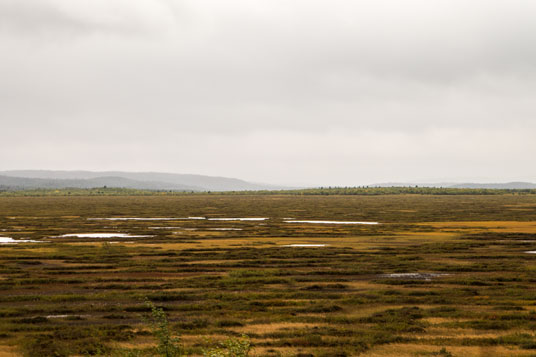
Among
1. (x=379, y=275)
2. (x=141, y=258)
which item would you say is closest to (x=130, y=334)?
(x=379, y=275)

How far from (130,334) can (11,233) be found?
125ft

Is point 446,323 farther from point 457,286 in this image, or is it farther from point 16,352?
point 16,352

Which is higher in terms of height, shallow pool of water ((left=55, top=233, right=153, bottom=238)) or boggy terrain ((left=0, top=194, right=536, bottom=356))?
boggy terrain ((left=0, top=194, right=536, bottom=356))

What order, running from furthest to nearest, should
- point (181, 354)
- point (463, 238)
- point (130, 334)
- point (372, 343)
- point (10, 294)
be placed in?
point (463, 238) → point (10, 294) → point (130, 334) → point (372, 343) → point (181, 354)

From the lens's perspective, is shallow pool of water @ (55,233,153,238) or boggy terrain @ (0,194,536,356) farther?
shallow pool of water @ (55,233,153,238)

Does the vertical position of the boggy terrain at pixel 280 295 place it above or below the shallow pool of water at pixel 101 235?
above

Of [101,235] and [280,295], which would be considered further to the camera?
[101,235]

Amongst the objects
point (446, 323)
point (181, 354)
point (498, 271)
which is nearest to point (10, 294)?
point (181, 354)

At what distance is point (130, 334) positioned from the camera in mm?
15523

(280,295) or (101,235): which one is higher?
(280,295)

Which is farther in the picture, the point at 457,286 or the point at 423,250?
the point at 423,250

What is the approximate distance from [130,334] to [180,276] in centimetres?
985

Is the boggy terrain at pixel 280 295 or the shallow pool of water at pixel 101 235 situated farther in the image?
the shallow pool of water at pixel 101 235

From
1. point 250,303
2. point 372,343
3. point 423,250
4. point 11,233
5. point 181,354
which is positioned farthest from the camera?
point 11,233
